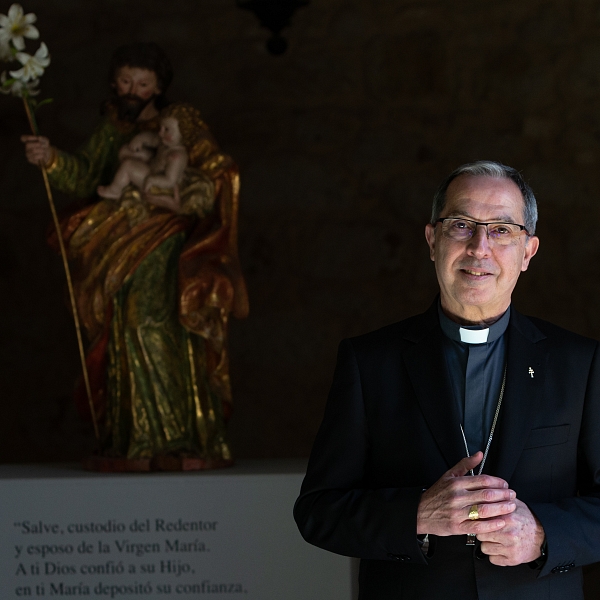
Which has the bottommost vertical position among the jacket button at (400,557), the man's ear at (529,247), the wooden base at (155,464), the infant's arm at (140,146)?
the wooden base at (155,464)

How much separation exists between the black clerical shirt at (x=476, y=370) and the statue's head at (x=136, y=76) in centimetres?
205

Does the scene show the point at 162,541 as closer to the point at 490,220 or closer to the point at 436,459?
the point at 436,459

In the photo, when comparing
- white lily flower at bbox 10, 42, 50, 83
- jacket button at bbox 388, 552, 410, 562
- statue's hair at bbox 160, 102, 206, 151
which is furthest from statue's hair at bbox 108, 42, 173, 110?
jacket button at bbox 388, 552, 410, 562

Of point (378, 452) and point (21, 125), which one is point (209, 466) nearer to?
point (378, 452)

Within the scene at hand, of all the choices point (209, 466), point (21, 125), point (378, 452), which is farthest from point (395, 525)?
point (21, 125)

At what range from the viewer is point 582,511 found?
1.87 meters

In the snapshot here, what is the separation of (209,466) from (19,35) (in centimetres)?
160

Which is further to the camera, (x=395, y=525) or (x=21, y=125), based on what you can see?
(x=21, y=125)

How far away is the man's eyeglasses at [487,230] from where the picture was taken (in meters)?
1.98

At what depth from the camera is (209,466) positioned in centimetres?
361

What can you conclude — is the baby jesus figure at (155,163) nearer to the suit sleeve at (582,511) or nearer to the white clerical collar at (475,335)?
the white clerical collar at (475,335)

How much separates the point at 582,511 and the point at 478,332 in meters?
0.38

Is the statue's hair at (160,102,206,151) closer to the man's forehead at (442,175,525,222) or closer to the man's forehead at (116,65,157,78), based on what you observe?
the man's forehead at (116,65,157,78)

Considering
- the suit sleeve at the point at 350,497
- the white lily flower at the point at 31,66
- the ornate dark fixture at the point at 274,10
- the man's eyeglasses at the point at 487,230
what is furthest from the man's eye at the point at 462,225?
the ornate dark fixture at the point at 274,10
